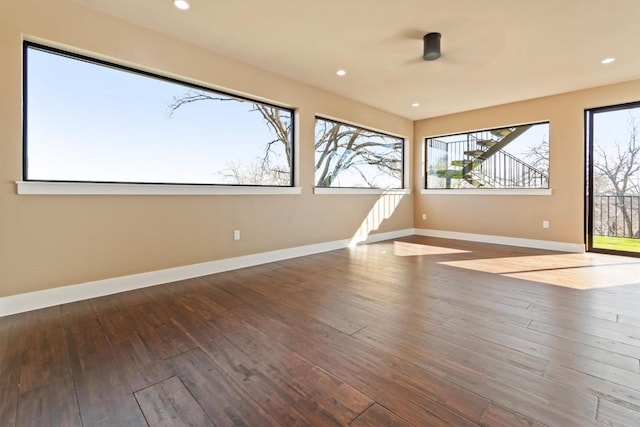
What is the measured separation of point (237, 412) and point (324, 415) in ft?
1.23

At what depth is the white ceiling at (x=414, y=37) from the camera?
2.58m

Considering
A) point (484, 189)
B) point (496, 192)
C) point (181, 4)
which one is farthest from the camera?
point (484, 189)

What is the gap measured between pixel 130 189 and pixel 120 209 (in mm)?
209

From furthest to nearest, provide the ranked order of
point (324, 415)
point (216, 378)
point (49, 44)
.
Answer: point (49, 44) → point (216, 378) → point (324, 415)

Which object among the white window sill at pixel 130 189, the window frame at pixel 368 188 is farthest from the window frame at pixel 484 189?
the white window sill at pixel 130 189

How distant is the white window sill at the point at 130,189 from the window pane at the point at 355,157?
4.01 ft

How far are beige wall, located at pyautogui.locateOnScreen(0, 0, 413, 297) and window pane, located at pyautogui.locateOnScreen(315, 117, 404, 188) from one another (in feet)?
1.29

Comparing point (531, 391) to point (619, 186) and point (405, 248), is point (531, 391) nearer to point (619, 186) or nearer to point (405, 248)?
point (405, 248)

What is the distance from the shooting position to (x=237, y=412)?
4.21 feet

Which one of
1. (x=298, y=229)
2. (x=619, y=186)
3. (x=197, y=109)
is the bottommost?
(x=298, y=229)

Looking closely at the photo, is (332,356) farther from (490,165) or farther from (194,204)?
(490,165)

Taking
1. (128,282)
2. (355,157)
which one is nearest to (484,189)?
(355,157)

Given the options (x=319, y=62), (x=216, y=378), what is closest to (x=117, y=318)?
(x=216, y=378)

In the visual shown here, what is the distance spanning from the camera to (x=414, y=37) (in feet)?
9.98
